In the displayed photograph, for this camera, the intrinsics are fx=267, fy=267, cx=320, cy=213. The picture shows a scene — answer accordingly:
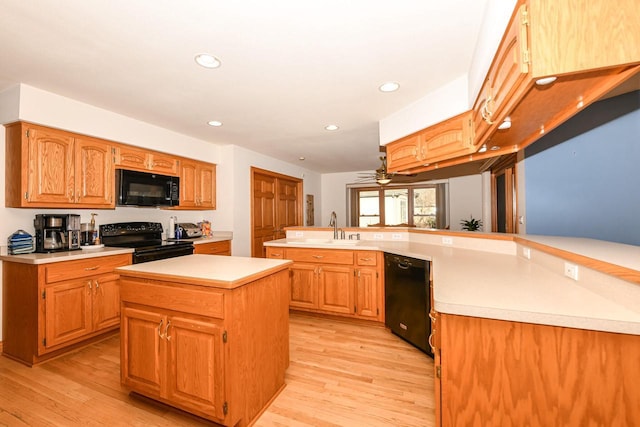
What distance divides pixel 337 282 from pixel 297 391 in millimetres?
1297

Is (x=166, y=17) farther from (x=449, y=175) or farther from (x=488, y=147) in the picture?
(x=449, y=175)

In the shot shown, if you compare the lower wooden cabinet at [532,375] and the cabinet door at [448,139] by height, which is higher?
the cabinet door at [448,139]

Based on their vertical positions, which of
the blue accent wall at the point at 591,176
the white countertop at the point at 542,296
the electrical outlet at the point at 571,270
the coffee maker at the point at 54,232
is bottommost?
the white countertop at the point at 542,296

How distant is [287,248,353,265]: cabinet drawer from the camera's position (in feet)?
9.64

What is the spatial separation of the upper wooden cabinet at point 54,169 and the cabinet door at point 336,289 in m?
2.49

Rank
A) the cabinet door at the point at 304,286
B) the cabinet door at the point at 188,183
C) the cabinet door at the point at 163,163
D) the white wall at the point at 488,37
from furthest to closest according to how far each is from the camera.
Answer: the cabinet door at the point at 188,183, the cabinet door at the point at 163,163, the cabinet door at the point at 304,286, the white wall at the point at 488,37

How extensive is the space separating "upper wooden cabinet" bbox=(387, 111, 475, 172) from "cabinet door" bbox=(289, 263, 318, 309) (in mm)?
1501

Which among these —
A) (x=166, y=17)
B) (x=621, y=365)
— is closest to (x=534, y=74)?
(x=621, y=365)

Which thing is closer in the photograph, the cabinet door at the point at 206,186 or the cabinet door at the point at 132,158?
the cabinet door at the point at 132,158

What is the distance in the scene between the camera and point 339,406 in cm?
168

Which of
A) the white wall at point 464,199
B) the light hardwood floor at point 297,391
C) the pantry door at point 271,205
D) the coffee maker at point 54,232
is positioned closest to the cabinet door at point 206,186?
the pantry door at point 271,205

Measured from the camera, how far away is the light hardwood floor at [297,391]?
5.19 feet

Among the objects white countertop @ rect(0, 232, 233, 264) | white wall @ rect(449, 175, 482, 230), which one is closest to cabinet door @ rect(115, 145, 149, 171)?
white countertop @ rect(0, 232, 233, 264)

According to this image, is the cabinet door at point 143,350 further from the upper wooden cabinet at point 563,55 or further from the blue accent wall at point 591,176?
the blue accent wall at point 591,176
